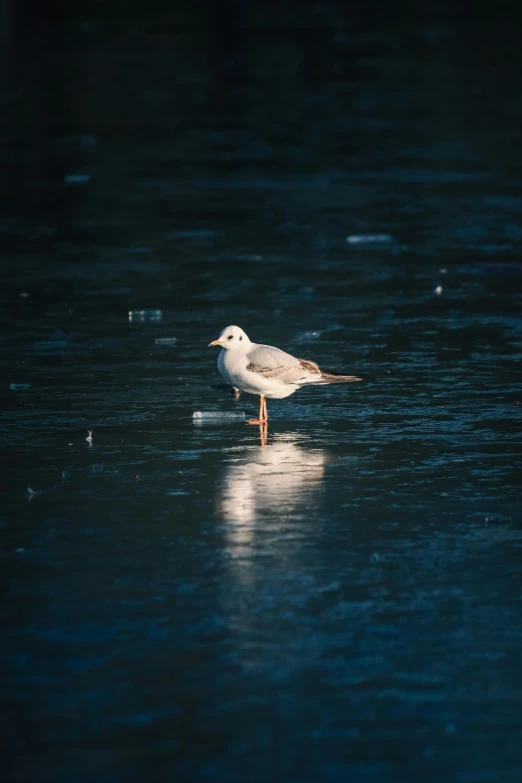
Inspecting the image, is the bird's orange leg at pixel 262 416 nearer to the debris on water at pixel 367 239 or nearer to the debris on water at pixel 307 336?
the debris on water at pixel 307 336

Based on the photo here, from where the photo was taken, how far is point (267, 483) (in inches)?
341

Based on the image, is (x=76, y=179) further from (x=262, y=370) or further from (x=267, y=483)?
(x=267, y=483)

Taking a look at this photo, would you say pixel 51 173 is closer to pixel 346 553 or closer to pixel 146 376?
pixel 146 376

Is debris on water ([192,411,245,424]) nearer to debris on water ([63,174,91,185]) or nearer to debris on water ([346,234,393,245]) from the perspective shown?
debris on water ([346,234,393,245])

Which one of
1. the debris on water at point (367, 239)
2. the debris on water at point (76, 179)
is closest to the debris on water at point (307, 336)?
the debris on water at point (367, 239)

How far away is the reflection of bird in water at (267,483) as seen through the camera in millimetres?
8031

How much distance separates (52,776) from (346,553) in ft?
7.89

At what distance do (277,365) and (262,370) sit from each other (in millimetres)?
99

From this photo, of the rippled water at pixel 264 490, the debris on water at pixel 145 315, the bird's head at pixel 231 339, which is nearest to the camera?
the rippled water at pixel 264 490

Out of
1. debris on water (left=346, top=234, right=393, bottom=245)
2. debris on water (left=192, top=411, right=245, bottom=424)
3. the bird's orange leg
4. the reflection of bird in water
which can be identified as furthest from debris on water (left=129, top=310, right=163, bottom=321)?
the reflection of bird in water

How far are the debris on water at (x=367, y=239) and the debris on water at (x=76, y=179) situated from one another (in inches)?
194

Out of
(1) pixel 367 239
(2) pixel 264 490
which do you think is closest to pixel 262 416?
(2) pixel 264 490

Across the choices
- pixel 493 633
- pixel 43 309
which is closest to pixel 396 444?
pixel 493 633

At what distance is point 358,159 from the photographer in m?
22.6
